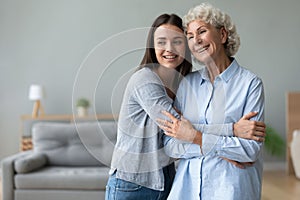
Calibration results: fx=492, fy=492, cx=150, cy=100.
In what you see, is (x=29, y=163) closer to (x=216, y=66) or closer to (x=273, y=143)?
(x=216, y=66)

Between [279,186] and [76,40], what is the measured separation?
320cm

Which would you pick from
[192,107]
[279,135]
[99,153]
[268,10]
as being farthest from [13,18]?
[192,107]

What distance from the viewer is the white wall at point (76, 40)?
21.4 feet

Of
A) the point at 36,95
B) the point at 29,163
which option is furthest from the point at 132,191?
the point at 36,95

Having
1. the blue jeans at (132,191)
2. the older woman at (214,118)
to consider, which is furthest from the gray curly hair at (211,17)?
the blue jeans at (132,191)

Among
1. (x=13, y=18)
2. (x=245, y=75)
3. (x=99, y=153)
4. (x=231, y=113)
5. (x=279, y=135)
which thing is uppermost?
(x=13, y=18)

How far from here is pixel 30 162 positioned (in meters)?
4.46

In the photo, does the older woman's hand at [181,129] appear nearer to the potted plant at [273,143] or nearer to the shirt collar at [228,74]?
the shirt collar at [228,74]

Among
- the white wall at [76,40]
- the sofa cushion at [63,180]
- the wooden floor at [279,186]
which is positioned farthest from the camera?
the white wall at [76,40]

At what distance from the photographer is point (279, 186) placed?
5.54 metres

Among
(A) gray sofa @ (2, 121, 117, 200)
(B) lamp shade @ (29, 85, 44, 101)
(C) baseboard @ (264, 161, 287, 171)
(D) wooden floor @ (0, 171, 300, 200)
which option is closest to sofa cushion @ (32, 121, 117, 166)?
(A) gray sofa @ (2, 121, 117, 200)

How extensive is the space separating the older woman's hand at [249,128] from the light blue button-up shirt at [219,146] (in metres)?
0.02

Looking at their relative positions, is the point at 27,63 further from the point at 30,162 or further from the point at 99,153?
the point at 99,153

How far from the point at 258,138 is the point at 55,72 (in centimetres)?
516
